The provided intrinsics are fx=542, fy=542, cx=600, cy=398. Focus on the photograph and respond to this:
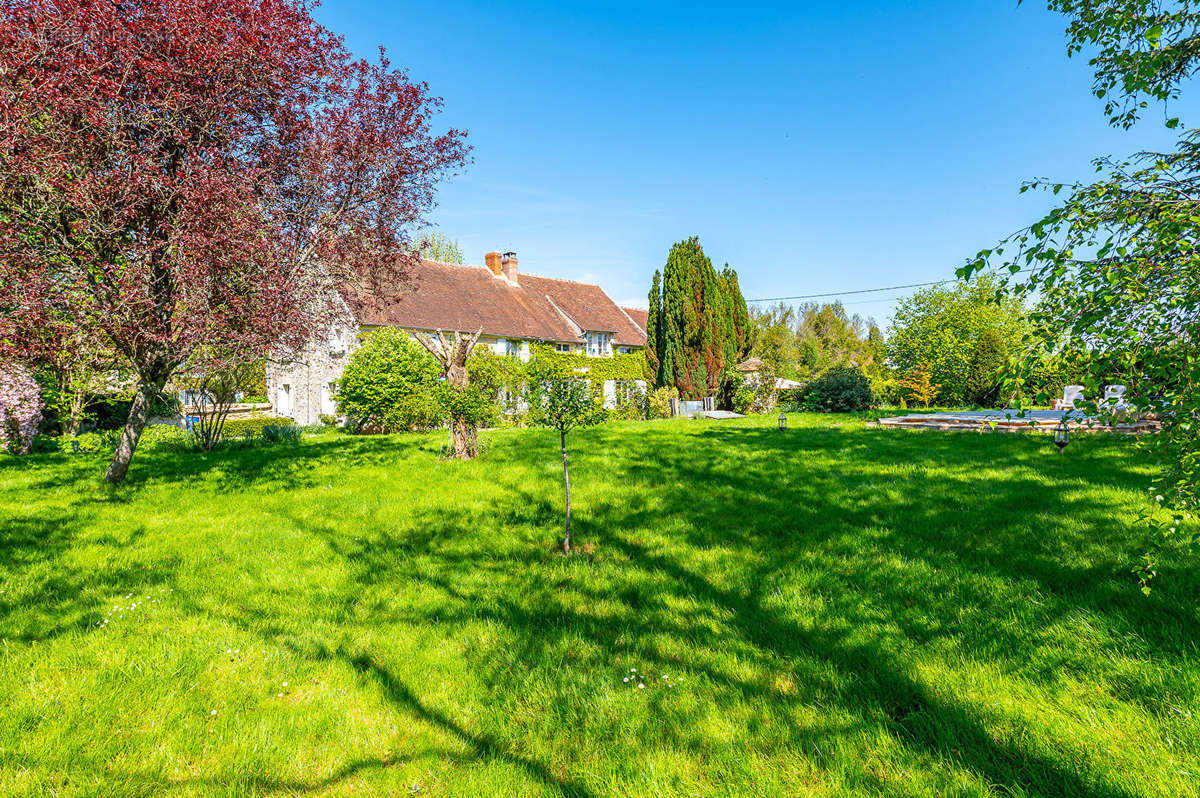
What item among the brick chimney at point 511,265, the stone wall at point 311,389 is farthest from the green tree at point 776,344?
the stone wall at point 311,389

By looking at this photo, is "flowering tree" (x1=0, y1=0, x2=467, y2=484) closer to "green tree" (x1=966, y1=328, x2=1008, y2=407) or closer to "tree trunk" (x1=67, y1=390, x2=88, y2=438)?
"tree trunk" (x1=67, y1=390, x2=88, y2=438)

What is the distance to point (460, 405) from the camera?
10.9 m

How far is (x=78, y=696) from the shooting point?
343 centimetres

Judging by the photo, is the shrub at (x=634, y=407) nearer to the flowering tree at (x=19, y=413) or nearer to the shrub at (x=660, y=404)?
the shrub at (x=660, y=404)

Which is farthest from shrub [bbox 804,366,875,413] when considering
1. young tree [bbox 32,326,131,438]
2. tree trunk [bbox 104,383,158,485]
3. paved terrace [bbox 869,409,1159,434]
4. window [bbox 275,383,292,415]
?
window [bbox 275,383,292,415]

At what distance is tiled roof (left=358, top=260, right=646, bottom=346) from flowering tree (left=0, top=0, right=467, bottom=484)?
Answer: 16941 millimetres

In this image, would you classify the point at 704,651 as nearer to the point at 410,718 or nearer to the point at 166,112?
the point at 410,718

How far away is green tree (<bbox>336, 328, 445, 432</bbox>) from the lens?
22531mm

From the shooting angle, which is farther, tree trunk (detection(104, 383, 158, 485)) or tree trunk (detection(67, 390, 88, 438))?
tree trunk (detection(67, 390, 88, 438))

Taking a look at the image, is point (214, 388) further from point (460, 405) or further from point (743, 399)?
point (743, 399)

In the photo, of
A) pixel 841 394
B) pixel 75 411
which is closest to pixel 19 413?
pixel 75 411

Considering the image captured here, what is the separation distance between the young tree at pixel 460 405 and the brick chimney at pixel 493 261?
24.5 meters

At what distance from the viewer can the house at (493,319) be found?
2839 centimetres

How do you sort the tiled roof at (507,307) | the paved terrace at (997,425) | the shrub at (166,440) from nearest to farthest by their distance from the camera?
the paved terrace at (997,425) < the shrub at (166,440) < the tiled roof at (507,307)
